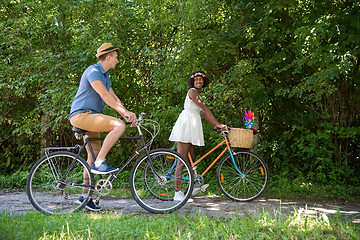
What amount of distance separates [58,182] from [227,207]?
2.27 m

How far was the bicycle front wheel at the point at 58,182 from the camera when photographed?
14.7 feet

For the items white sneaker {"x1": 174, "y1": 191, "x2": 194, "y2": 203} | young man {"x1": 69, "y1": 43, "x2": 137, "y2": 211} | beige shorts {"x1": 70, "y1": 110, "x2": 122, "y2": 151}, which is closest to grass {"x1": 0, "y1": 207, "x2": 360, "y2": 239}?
white sneaker {"x1": 174, "y1": 191, "x2": 194, "y2": 203}

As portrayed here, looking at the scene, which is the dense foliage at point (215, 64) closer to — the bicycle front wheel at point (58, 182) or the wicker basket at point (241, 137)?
the wicker basket at point (241, 137)

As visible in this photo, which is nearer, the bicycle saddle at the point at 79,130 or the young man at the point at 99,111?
the young man at the point at 99,111

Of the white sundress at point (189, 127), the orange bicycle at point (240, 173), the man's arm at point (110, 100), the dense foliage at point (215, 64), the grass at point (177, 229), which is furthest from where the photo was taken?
the dense foliage at point (215, 64)

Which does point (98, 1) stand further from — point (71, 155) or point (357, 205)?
point (357, 205)

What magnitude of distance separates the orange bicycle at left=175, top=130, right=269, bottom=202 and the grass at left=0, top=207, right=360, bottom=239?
5.81 ft

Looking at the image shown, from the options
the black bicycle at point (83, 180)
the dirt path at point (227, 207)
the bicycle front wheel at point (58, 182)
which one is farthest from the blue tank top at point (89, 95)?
the dirt path at point (227, 207)

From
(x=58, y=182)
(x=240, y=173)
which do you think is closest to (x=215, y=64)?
(x=240, y=173)

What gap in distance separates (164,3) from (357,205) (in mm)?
4917

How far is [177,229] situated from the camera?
364 centimetres

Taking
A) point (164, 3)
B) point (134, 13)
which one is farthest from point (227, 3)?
point (134, 13)

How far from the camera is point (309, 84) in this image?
6539mm

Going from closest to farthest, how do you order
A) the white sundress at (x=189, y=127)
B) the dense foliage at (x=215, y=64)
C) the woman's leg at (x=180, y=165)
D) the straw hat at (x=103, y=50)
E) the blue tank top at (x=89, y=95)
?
the blue tank top at (x=89, y=95) < the straw hat at (x=103, y=50) < the woman's leg at (x=180, y=165) < the white sundress at (x=189, y=127) < the dense foliage at (x=215, y=64)
